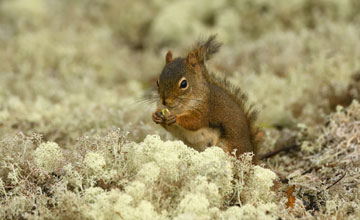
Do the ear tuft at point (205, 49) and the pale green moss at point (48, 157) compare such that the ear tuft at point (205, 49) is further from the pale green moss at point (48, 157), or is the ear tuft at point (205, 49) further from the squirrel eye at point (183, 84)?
the pale green moss at point (48, 157)

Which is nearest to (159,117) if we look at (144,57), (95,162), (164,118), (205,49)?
(164,118)

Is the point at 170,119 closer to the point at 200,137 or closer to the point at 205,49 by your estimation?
the point at 200,137

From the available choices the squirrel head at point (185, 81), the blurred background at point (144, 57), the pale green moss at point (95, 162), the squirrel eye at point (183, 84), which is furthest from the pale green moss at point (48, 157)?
the blurred background at point (144, 57)

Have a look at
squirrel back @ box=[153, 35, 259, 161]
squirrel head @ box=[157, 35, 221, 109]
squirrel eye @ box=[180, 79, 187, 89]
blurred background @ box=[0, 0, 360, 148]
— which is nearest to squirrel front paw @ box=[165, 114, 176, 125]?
squirrel back @ box=[153, 35, 259, 161]

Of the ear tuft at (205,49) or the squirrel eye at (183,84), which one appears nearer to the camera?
the squirrel eye at (183,84)

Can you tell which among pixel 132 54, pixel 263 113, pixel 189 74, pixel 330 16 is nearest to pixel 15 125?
pixel 189 74

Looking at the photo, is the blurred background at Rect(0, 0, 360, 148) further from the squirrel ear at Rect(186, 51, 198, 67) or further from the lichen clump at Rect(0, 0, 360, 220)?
the squirrel ear at Rect(186, 51, 198, 67)

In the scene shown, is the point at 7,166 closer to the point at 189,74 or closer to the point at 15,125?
the point at 189,74
